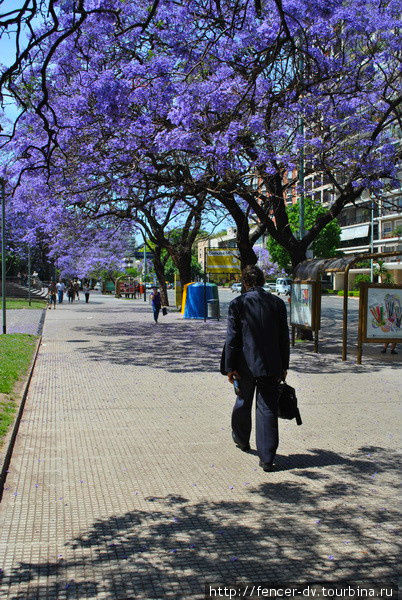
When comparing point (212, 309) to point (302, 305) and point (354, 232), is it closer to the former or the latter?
point (302, 305)

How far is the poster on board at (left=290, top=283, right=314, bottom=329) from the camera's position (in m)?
13.7

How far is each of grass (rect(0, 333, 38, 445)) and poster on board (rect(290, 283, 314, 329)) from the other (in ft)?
19.5

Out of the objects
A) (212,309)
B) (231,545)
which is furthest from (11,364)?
(212,309)

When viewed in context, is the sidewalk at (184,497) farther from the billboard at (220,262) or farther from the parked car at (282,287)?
the parked car at (282,287)

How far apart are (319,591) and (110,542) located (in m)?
1.34

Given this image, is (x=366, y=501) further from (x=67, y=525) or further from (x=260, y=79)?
(x=260, y=79)

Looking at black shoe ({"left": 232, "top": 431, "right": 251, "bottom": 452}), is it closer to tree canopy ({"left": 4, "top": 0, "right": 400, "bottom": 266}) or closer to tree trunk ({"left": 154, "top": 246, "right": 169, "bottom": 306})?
tree canopy ({"left": 4, "top": 0, "right": 400, "bottom": 266})

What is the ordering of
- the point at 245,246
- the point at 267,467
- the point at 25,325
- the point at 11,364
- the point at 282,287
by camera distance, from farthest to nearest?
the point at 282,287, the point at 25,325, the point at 245,246, the point at 11,364, the point at 267,467

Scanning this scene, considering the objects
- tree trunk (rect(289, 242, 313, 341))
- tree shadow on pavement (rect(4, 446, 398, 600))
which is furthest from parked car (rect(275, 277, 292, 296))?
tree shadow on pavement (rect(4, 446, 398, 600))

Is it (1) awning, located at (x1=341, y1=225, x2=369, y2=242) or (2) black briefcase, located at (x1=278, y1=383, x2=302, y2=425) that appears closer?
(2) black briefcase, located at (x1=278, y1=383, x2=302, y2=425)

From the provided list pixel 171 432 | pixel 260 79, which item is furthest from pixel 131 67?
pixel 171 432

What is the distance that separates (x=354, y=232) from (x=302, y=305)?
56.7m

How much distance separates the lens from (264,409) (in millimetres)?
5469

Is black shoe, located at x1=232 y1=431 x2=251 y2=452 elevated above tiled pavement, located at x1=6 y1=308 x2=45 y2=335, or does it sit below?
below
